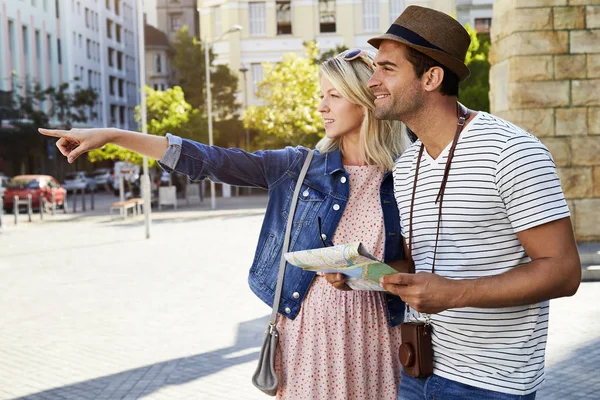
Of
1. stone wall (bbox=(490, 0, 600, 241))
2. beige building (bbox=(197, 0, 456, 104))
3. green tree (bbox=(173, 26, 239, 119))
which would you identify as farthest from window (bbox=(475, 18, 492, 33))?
stone wall (bbox=(490, 0, 600, 241))

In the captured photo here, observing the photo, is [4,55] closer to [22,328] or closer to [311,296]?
[22,328]

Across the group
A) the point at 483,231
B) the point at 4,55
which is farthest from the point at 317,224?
the point at 4,55

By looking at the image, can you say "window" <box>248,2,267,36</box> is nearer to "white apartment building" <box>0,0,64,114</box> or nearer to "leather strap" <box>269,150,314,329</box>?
"white apartment building" <box>0,0,64,114</box>

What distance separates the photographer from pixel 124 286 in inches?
496

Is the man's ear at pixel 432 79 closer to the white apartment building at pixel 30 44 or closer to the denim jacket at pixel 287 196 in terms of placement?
the denim jacket at pixel 287 196

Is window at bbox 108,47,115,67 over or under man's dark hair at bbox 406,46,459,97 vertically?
over

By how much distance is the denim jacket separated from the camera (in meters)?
3.43

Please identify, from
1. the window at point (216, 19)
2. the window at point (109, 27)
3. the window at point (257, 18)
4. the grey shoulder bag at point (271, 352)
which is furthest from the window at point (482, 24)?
the window at point (109, 27)

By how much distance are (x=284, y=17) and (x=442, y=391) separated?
47.0 meters

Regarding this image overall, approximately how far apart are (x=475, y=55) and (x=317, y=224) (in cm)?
3008

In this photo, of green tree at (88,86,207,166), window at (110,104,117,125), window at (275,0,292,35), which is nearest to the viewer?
green tree at (88,86,207,166)

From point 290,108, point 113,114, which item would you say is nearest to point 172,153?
point 290,108

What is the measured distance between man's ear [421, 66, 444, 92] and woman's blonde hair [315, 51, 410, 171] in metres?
0.67

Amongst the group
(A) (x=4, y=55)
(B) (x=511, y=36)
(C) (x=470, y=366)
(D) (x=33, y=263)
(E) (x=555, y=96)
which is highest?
(A) (x=4, y=55)
